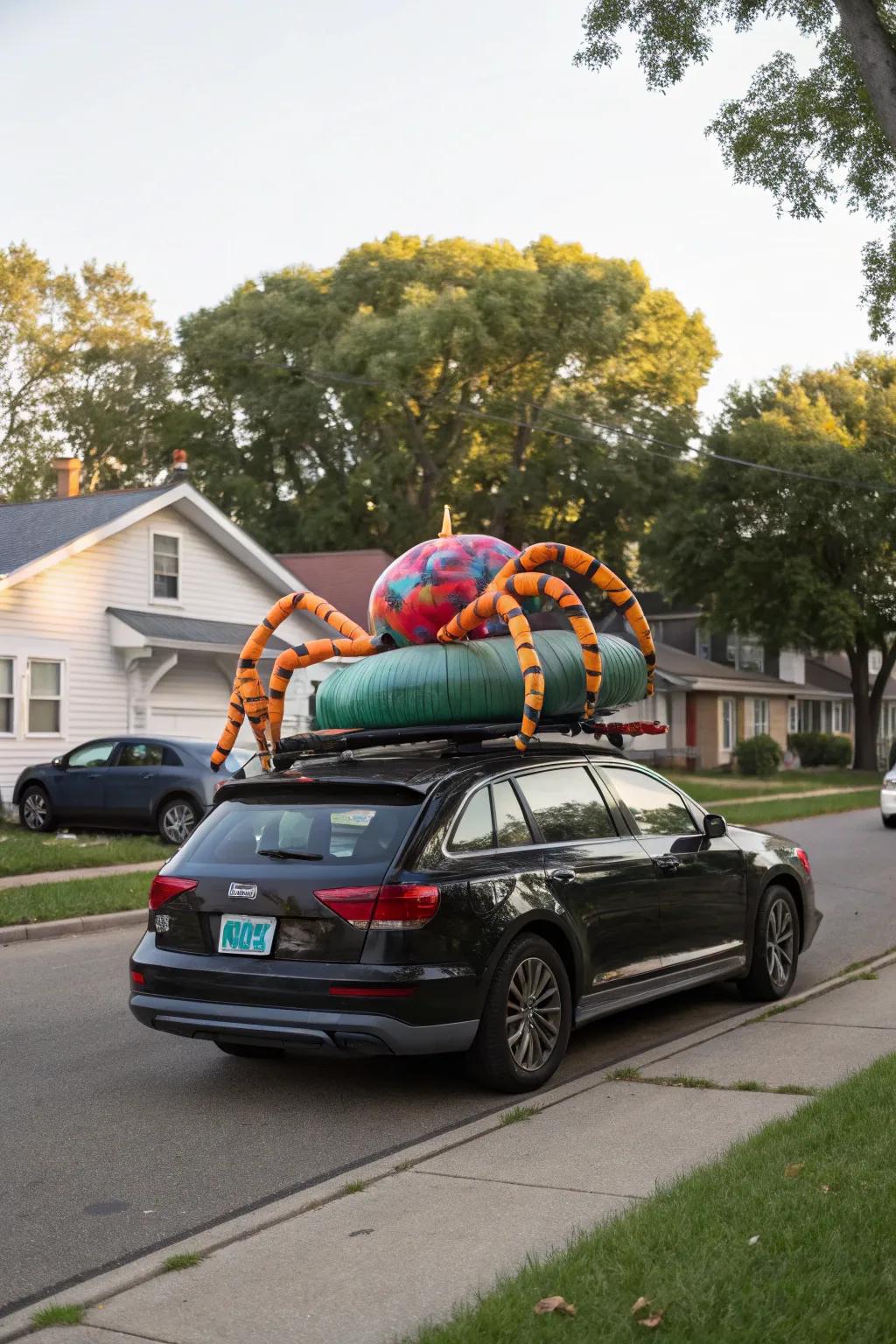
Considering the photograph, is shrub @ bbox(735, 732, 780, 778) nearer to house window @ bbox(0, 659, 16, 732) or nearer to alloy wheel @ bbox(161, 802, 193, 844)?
house window @ bbox(0, 659, 16, 732)

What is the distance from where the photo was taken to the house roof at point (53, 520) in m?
25.5

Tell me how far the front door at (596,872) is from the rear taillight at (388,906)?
0.88 meters

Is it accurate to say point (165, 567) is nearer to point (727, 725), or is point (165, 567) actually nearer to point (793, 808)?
point (793, 808)

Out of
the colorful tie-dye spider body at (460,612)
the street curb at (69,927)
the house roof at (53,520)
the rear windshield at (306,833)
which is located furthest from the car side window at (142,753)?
the rear windshield at (306,833)

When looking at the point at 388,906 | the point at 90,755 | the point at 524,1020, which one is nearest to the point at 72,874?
the point at 90,755

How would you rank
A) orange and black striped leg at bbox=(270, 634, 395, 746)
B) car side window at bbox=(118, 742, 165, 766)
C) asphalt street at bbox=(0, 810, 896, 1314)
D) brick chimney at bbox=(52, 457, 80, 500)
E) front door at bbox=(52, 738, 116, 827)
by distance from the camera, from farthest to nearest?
brick chimney at bbox=(52, 457, 80, 500) → front door at bbox=(52, 738, 116, 827) → car side window at bbox=(118, 742, 165, 766) → orange and black striped leg at bbox=(270, 634, 395, 746) → asphalt street at bbox=(0, 810, 896, 1314)

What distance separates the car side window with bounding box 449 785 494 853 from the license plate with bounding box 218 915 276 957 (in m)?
0.90

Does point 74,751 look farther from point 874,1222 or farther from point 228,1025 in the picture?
point 874,1222

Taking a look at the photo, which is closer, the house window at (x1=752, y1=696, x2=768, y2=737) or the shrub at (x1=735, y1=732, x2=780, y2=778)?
the shrub at (x1=735, y1=732, x2=780, y2=778)

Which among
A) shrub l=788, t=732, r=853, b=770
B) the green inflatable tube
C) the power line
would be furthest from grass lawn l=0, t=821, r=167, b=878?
shrub l=788, t=732, r=853, b=770

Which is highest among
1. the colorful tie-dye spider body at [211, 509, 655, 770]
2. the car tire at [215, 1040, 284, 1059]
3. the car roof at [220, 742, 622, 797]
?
the colorful tie-dye spider body at [211, 509, 655, 770]

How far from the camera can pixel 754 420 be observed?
46.1m

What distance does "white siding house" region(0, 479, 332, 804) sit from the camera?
81.4 feet

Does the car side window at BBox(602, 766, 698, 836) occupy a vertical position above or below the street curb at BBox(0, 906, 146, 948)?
above
